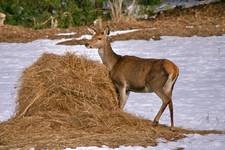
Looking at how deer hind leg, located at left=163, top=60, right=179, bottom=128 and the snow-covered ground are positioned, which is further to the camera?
the snow-covered ground

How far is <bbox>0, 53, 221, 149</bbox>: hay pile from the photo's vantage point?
10805 mm

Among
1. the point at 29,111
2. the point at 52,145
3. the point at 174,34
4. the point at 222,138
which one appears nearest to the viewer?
the point at 52,145

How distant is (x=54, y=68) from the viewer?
39.0 ft

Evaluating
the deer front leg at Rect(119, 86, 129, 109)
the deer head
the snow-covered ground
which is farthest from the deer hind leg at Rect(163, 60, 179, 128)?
the deer head

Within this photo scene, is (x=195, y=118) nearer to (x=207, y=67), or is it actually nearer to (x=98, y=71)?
(x=98, y=71)

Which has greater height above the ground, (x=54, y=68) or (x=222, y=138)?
(x=54, y=68)

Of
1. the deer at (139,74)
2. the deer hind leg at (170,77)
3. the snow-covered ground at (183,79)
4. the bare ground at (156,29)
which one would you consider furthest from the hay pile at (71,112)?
the bare ground at (156,29)

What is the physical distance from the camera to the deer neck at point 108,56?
42.7 ft

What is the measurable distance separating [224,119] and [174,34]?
1160cm

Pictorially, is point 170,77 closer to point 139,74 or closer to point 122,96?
point 139,74

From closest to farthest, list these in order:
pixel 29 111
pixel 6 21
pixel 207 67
Answer: pixel 29 111, pixel 207 67, pixel 6 21

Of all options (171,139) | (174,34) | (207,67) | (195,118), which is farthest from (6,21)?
(171,139)

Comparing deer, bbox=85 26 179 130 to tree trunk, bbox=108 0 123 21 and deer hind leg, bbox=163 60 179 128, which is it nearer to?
deer hind leg, bbox=163 60 179 128

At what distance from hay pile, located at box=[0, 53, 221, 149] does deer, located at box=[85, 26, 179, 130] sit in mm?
268
